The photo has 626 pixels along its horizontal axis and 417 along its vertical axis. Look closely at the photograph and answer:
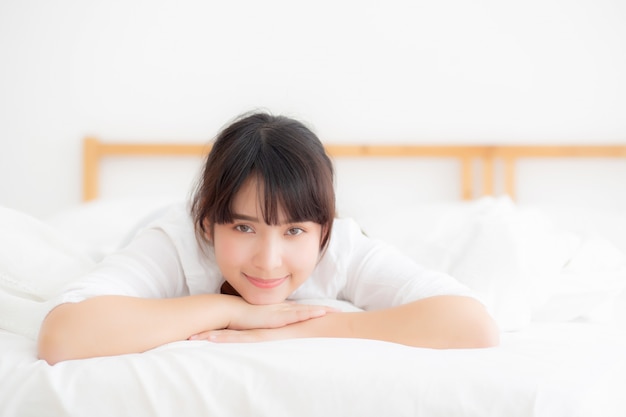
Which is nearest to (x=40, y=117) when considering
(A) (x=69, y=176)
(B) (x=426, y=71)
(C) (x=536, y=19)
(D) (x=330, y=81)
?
(A) (x=69, y=176)

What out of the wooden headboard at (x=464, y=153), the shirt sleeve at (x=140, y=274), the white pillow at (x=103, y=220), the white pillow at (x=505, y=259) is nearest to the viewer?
the shirt sleeve at (x=140, y=274)

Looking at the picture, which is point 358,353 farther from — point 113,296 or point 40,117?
point 40,117

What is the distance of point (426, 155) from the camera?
2.43 meters

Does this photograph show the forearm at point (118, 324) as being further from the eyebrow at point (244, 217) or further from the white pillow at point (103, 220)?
the white pillow at point (103, 220)

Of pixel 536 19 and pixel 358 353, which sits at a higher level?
pixel 536 19

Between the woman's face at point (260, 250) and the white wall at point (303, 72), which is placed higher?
the white wall at point (303, 72)

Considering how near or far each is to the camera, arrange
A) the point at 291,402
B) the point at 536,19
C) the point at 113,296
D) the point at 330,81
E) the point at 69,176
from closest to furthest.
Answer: the point at 291,402 → the point at 113,296 → the point at 536,19 → the point at 330,81 → the point at 69,176

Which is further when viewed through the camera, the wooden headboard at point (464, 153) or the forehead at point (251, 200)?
the wooden headboard at point (464, 153)

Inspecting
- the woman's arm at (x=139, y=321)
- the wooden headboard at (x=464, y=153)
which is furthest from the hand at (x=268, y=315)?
the wooden headboard at (x=464, y=153)

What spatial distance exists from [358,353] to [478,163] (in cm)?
173

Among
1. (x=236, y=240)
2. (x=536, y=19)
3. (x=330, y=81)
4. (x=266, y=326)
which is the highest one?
(x=536, y=19)

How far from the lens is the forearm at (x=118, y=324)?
34.9 inches

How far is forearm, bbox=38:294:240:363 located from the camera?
2.90 feet

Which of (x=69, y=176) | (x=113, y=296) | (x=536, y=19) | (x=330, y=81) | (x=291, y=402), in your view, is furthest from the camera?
(x=69, y=176)
